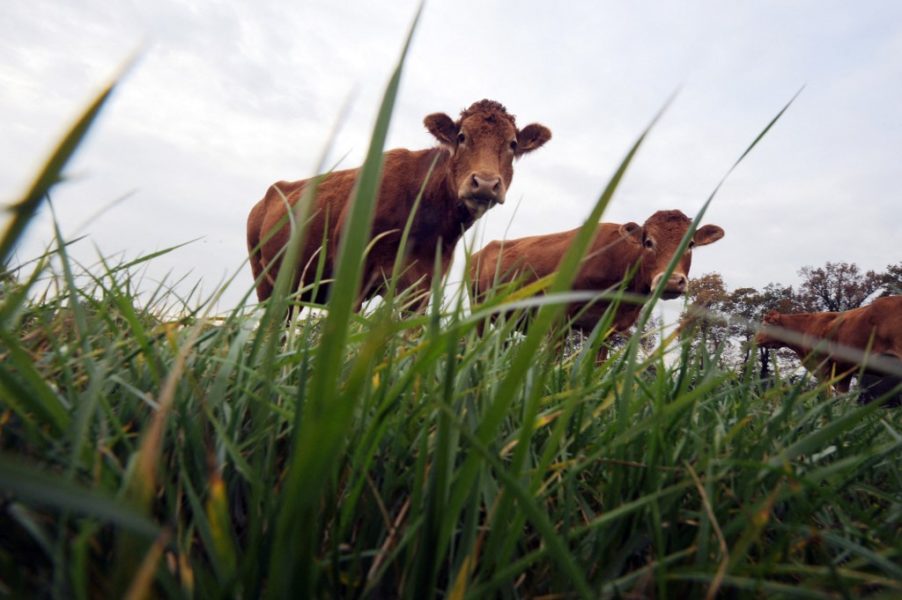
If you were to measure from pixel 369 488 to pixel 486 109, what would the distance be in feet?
22.8

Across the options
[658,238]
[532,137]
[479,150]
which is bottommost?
[658,238]

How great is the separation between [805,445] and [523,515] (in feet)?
1.72

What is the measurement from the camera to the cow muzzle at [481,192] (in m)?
6.24

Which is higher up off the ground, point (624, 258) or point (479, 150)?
point (479, 150)

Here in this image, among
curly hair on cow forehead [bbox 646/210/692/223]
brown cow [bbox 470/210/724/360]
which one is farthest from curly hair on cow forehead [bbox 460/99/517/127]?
curly hair on cow forehead [bbox 646/210/692/223]

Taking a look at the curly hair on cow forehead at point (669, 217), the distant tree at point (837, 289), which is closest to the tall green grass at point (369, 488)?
the curly hair on cow forehead at point (669, 217)

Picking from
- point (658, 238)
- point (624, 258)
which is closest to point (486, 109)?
point (658, 238)

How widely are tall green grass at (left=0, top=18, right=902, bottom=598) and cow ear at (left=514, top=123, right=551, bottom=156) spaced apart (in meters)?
7.25

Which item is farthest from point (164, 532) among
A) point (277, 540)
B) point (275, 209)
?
point (275, 209)

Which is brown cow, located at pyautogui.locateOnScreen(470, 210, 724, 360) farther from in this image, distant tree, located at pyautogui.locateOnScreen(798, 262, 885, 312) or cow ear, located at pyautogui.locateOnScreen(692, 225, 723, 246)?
distant tree, located at pyautogui.locateOnScreen(798, 262, 885, 312)

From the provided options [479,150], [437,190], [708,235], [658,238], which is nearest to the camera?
[479,150]

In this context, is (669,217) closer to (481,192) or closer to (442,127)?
(442,127)

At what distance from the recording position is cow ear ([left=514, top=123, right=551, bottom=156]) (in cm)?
823

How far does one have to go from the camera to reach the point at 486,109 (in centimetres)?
740
